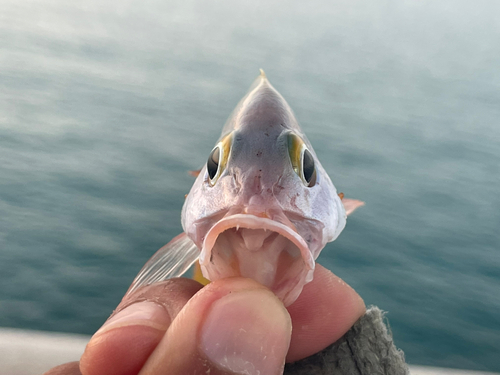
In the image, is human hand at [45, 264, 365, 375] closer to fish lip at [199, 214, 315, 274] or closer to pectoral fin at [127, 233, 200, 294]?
fish lip at [199, 214, 315, 274]

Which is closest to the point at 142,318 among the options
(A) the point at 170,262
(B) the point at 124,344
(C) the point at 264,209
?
(B) the point at 124,344

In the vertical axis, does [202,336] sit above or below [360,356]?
above

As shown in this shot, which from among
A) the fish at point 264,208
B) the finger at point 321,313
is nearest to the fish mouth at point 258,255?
the fish at point 264,208

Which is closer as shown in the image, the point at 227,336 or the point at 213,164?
the point at 227,336

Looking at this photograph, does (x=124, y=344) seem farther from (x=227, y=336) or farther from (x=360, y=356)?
(x=360, y=356)

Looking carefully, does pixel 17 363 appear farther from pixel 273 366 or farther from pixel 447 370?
pixel 447 370

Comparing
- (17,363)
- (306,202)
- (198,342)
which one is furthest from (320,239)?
(17,363)

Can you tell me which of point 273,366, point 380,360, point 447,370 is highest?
point 273,366

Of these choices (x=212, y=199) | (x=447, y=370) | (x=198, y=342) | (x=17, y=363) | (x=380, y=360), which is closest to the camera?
(x=198, y=342)
